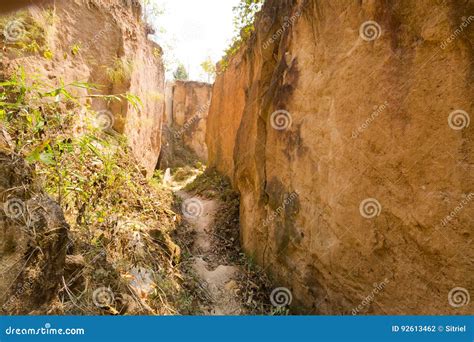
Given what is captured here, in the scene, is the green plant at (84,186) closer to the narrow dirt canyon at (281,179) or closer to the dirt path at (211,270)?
the narrow dirt canyon at (281,179)

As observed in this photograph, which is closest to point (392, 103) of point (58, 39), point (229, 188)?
point (58, 39)

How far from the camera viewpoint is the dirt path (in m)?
4.26

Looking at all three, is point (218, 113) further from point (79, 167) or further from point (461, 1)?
point (461, 1)

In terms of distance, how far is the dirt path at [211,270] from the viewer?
426 centimetres

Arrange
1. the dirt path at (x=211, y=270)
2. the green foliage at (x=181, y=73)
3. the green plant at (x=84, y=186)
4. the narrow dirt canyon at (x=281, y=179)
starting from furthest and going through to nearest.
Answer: the green foliage at (x=181, y=73), the dirt path at (x=211, y=270), the green plant at (x=84, y=186), the narrow dirt canyon at (x=281, y=179)

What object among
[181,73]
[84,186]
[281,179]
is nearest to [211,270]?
[281,179]

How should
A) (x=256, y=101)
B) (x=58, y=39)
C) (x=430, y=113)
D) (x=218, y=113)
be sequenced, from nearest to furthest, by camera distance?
(x=430, y=113), (x=58, y=39), (x=256, y=101), (x=218, y=113)

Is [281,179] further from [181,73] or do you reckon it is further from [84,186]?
[181,73]

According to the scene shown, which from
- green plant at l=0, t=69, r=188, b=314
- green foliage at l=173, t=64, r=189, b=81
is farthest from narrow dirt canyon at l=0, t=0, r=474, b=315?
green foliage at l=173, t=64, r=189, b=81

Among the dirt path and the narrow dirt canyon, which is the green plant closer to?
the narrow dirt canyon

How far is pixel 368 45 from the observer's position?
10.4ft

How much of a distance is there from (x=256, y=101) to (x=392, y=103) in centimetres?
324

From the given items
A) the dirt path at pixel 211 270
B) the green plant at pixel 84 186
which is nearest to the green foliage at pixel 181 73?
the dirt path at pixel 211 270

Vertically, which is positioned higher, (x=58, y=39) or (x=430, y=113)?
(x=58, y=39)
